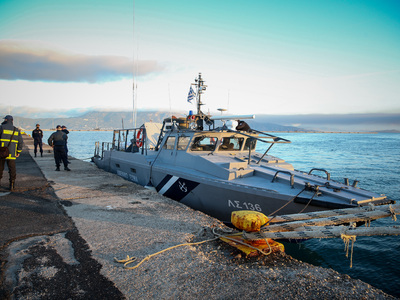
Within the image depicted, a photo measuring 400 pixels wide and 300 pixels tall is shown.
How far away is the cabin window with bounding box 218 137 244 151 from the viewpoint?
7.24 metres

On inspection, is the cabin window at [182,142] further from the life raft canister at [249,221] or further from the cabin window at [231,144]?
the life raft canister at [249,221]

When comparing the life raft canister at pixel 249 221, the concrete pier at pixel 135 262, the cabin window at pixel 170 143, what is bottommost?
the concrete pier at pixel 135 262

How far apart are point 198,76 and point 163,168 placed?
3.86 meters

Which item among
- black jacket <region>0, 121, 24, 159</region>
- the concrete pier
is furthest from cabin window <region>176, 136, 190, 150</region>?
black jacket <region>0, 121, 24, 159</region>

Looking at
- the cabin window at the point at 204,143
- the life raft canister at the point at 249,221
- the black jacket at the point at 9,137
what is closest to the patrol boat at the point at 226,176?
the cabin window at the point at 204,143

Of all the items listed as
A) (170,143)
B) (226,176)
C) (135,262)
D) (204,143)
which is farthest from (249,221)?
(170,143)

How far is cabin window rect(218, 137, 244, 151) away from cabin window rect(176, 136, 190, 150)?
97cm

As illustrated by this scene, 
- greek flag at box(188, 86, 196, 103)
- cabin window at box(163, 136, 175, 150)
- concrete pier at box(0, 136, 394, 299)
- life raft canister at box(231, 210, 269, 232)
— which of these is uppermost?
greek flag at box(188, 86, 196, 103)

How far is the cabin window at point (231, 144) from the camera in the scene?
724 cm

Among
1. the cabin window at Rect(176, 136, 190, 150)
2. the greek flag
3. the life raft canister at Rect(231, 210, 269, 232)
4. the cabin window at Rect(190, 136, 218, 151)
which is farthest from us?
the greek flag

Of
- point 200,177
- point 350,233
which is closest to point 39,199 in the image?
point 200,177

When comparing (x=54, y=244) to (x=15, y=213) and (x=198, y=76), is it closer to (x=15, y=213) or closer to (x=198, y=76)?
(x=15, y=213)

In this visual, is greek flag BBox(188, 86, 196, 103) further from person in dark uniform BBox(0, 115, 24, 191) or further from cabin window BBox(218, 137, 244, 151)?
person in dark uniform BBox(0, 115, 24, 191)

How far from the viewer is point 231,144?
741cm
